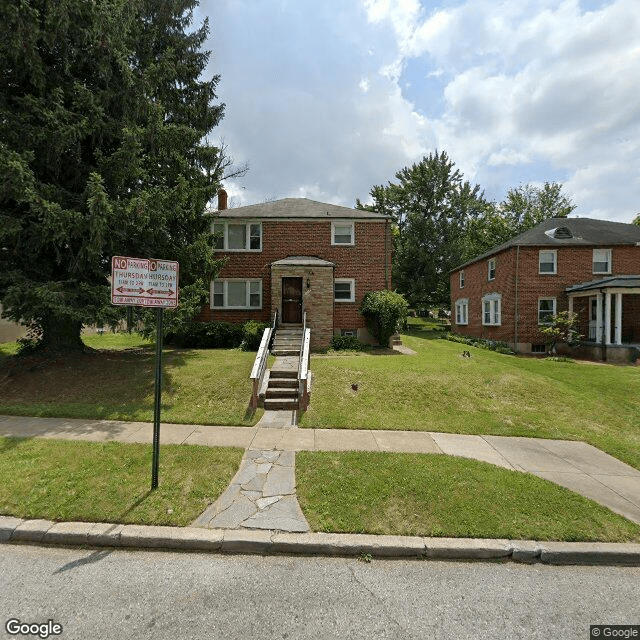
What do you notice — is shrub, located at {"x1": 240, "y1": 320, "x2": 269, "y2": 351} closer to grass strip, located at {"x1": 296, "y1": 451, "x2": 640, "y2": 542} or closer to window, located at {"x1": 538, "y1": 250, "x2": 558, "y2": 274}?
grass strip, located at {"x1": 296, "y1": 451, "x2": 640, "y2": 542}

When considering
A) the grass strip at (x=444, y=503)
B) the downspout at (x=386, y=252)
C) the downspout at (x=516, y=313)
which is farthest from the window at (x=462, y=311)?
the grass strip at (x=444, y=503)

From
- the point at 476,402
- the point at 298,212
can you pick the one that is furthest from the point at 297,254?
the point at 476,402

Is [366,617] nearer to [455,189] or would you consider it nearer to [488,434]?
[488,434]

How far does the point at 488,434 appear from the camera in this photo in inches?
288

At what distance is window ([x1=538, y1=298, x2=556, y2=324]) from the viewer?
781 inches

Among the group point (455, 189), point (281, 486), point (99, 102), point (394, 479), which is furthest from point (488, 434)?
point (455, 189)

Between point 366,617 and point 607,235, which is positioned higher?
point 607,235

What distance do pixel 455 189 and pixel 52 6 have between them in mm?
38672

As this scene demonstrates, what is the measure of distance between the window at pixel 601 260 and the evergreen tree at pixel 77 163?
22419mm

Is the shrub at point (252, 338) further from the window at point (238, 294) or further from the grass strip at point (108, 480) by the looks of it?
the grass strip at point (108, 480)

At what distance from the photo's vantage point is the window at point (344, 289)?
58.4ft

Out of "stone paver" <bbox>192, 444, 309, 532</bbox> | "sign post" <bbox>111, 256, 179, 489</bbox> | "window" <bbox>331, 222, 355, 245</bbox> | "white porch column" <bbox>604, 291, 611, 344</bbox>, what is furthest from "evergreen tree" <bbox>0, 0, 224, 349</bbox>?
"white porch column" <bbox>604, 291, 611, 344</bbox>

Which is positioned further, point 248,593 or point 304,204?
point 304,204

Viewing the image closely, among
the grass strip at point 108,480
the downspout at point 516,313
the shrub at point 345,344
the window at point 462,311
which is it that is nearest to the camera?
the grass strip at point 108,480
